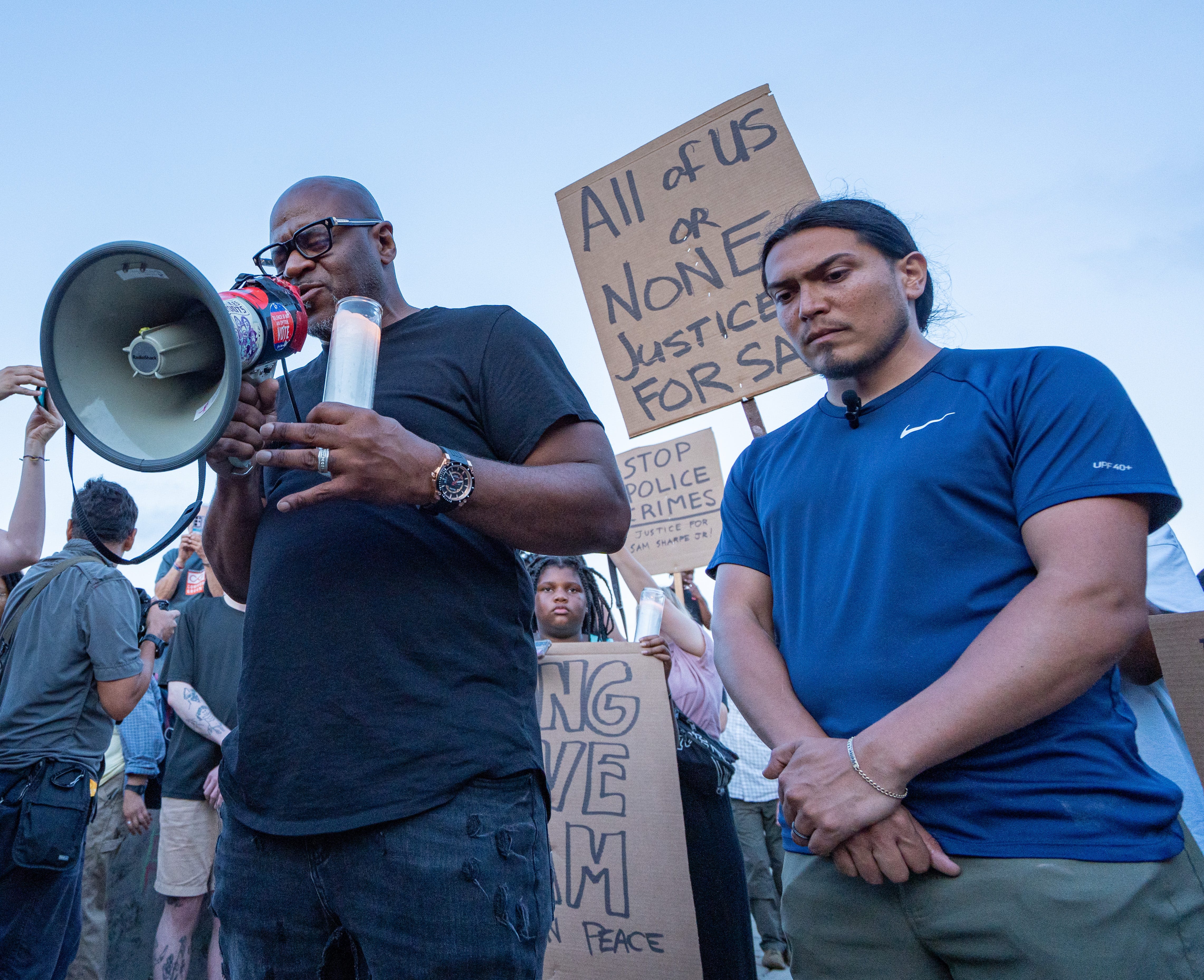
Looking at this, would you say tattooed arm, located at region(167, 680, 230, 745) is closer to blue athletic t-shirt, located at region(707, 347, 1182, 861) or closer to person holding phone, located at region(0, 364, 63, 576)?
person holding phone, located at region(0, 364, 63, 576)

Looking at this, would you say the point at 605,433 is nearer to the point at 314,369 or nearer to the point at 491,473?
the point at 491,473

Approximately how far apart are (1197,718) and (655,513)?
378cm

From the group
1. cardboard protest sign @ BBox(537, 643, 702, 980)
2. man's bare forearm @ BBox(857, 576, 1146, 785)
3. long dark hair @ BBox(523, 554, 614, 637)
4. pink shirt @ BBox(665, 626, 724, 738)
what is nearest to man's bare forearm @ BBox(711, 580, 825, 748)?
man's bare forearm @ BBox(857, 576, 1146, 785)

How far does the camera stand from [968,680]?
1.15 meters

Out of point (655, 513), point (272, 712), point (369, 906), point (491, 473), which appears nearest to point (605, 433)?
point (491, 473)

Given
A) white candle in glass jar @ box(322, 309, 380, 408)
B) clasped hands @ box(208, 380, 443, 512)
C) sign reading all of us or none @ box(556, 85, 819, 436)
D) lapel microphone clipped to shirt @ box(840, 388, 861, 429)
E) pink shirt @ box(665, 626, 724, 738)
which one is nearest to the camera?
clasped hands @ box(208, 380, 443, 512)

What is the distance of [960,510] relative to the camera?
4.26ft

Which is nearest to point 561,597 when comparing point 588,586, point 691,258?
point 588,586

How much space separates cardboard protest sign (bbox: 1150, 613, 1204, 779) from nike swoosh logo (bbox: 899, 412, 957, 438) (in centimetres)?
43

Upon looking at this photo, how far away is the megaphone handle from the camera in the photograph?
1238 mm

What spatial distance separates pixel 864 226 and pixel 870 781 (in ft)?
3.42

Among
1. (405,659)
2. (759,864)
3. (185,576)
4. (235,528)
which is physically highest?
(185,576)

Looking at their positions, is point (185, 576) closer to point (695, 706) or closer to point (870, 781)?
point (695, 706)

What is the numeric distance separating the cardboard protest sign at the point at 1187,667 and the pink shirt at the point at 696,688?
2.16 metres
